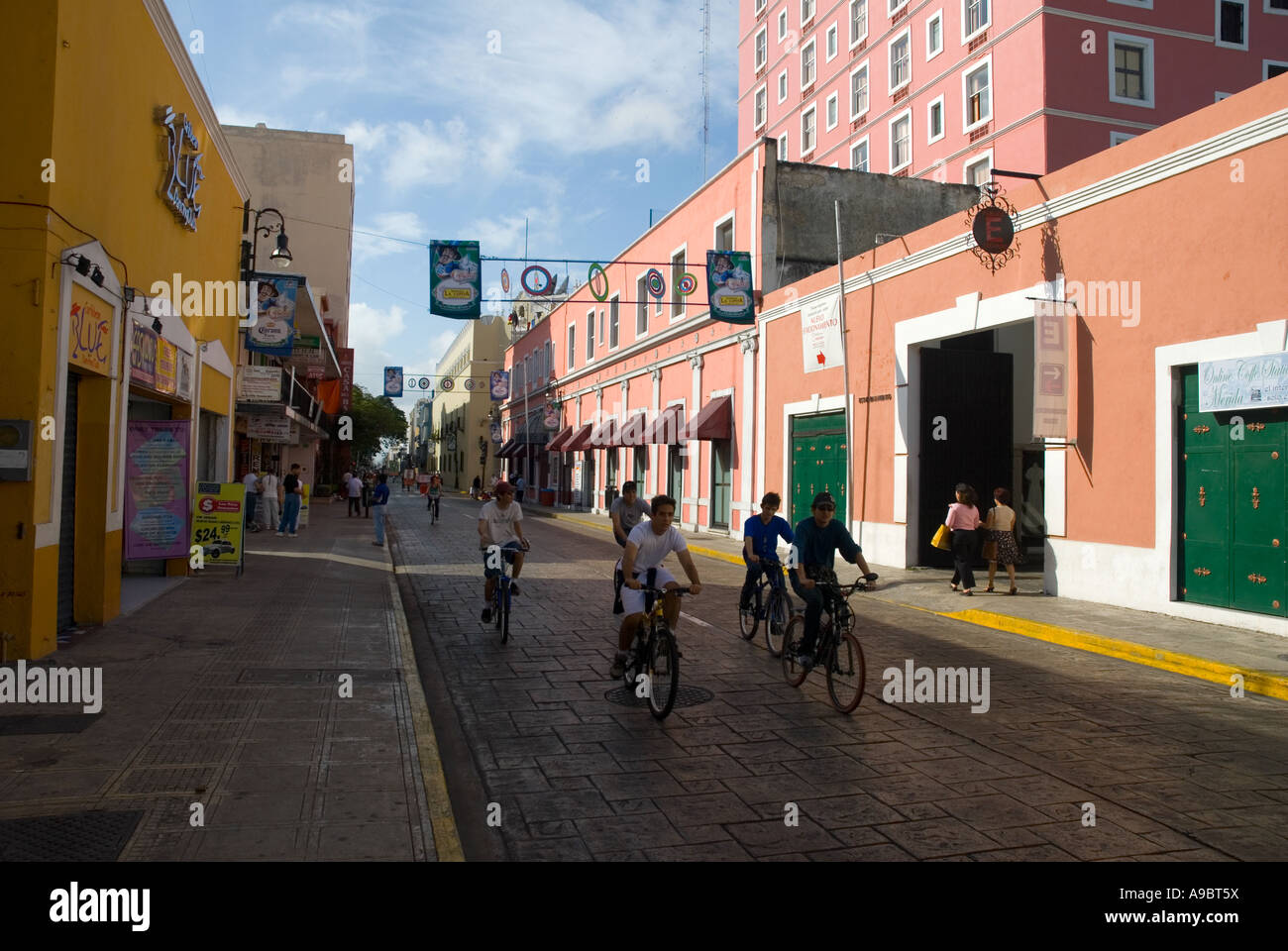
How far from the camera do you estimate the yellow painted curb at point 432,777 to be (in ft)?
14.5

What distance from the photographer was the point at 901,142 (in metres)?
33.5

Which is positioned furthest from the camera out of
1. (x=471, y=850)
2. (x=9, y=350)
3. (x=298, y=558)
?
(x=298, y=558)

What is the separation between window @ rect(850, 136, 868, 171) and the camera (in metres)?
35.7

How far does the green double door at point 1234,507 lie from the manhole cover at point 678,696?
700 cm

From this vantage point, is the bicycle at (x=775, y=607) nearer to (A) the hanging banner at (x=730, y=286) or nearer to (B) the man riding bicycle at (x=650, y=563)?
(B) the man riding bicycle at (x=650, y=563)

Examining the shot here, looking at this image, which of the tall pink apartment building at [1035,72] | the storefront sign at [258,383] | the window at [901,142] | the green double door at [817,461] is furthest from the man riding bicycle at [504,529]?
the window at [901,142]

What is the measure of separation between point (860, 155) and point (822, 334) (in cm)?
1936

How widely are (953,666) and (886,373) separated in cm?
978

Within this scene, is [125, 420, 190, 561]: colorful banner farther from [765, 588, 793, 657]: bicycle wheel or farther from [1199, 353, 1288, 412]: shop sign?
[1199, 353, 1288, 412]: shop sign

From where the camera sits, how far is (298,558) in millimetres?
17391

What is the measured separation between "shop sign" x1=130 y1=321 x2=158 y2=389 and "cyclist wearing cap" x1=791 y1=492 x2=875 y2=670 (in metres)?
7.74

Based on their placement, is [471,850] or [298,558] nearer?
[471,850]
